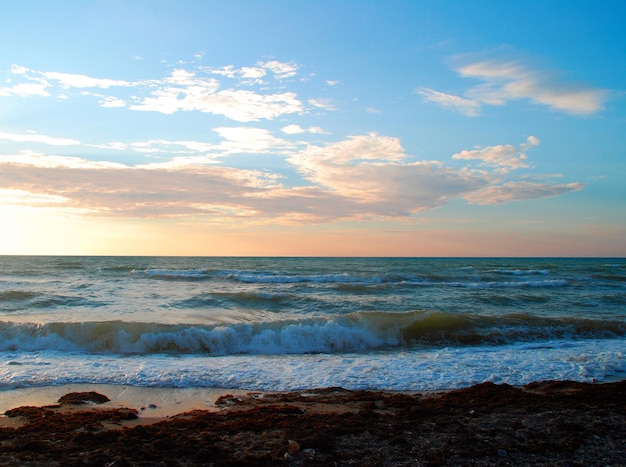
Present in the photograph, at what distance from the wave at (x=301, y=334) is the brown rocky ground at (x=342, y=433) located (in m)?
4.49

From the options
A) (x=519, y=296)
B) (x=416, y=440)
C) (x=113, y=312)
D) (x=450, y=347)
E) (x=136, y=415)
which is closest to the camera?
(x=416, y=440)

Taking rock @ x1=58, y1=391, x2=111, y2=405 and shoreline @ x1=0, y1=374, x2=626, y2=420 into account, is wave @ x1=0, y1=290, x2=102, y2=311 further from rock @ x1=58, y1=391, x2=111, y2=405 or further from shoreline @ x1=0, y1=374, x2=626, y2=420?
rock @ x1=58, y1=391, x2=111, y2=405

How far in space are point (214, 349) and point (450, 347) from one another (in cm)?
650

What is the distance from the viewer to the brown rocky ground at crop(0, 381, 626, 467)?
4941mm

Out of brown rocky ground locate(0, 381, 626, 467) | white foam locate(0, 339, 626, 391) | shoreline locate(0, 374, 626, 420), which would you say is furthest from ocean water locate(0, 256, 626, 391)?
brown rocky ground locate(0, 381, 626, 467)

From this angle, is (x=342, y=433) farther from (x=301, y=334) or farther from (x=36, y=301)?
(x=36, y=301)

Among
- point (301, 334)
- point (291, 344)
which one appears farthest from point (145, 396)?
point (301, 334)

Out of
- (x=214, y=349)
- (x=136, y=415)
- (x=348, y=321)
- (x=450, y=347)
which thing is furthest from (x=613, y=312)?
(x=136, y=415)

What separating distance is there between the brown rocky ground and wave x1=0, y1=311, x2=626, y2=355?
14.7 feet

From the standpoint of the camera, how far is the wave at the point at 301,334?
38.0 ft

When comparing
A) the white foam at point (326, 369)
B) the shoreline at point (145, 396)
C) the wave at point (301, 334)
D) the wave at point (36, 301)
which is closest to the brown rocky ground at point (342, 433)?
the shoreline at point (145, 396)

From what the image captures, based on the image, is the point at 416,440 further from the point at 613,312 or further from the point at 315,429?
the point at 613,312

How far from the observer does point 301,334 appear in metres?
12.7

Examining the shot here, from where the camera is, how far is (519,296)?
77.0 ft
